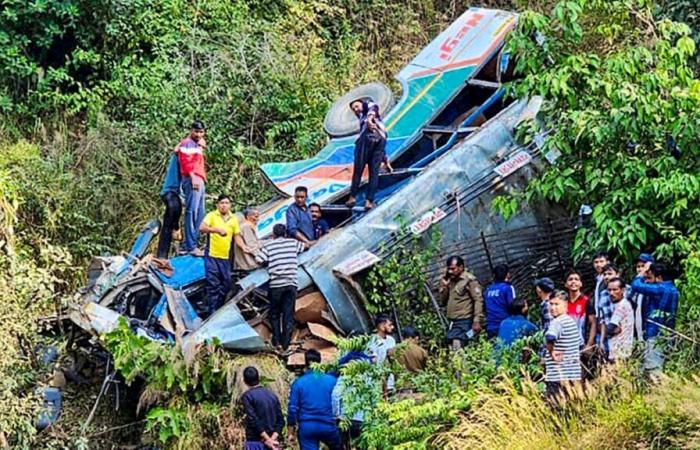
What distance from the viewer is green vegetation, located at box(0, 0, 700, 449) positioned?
10805mm

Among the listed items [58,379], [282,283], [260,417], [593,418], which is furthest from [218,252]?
[593,418]

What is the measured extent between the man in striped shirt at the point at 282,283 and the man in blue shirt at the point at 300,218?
1.10 meters

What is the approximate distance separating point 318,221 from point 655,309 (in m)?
5.56

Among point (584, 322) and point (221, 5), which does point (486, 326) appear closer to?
point (584, 322)

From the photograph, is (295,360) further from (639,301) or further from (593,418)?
(593,418)

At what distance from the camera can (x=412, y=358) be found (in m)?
12.6

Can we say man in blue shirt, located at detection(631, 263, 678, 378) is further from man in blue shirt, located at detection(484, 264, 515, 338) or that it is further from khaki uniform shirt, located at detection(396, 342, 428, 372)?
khaki uniform shirt, located at detection(396, 342, 428, 372)

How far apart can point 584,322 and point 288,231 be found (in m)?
4.56

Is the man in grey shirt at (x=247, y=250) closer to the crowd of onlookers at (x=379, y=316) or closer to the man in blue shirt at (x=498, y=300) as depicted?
the crowd of onlookers at (x=379, y=316)

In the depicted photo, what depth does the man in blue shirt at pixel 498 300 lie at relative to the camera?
12.9 m

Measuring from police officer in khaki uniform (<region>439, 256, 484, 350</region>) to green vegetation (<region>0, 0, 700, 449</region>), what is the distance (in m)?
0.52

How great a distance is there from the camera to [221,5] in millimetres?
22094

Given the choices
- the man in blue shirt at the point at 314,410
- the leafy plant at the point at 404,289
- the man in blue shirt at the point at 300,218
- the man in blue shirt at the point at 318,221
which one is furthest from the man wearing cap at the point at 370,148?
the man in blue shirt at the point at 314,410

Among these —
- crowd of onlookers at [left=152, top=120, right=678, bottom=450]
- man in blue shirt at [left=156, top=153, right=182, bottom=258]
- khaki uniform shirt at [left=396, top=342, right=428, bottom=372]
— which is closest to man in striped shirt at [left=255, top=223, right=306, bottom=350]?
crowd of onlookers at [left=152, top=120, right=678, bottom=450]
